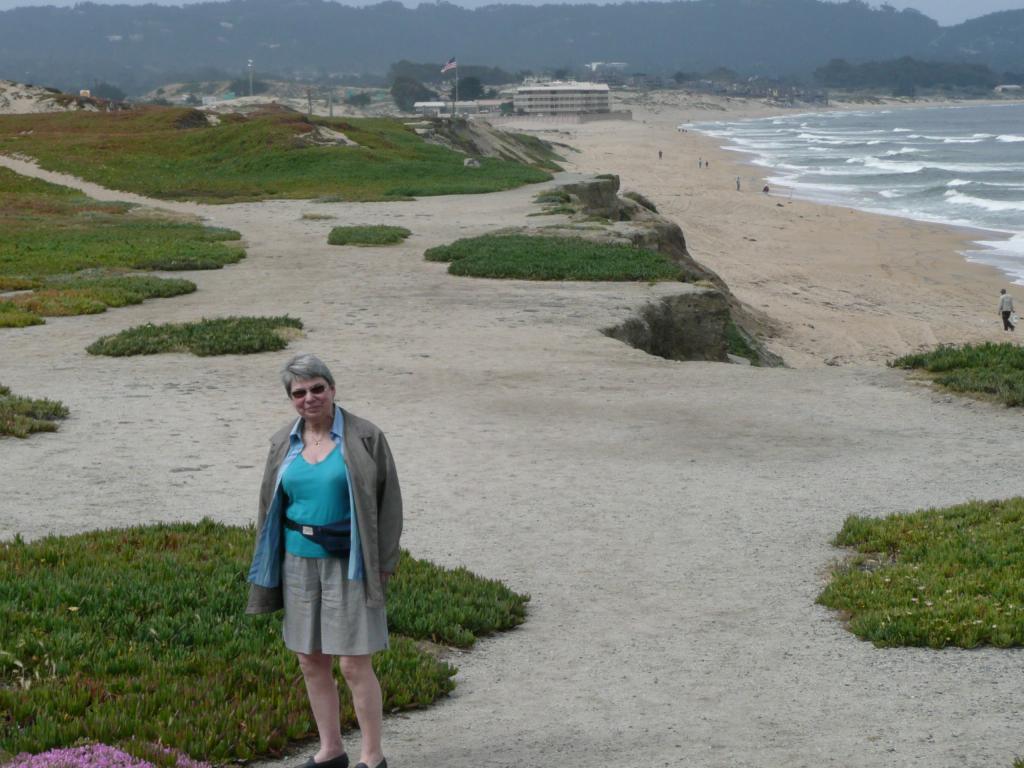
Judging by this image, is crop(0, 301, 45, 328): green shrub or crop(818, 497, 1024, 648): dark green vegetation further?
crop(0, 301, 45, 328): green shrub

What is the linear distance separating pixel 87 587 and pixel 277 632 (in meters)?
1.27

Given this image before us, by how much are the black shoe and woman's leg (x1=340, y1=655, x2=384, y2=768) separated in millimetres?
148

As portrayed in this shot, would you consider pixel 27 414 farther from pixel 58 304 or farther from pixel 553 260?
pixel 553 260

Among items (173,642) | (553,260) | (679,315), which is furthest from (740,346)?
(173,642)

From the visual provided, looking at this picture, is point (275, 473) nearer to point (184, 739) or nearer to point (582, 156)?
point (184, 739)

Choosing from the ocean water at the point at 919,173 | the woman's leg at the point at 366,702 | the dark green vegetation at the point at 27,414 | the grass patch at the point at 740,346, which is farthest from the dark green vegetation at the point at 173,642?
the ocean water at the point at 919,173

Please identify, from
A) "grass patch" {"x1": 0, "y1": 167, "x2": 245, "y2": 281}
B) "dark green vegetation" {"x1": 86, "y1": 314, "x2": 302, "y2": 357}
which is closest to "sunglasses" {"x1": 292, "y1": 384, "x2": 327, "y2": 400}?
"dark green vegetation" {"x1": 86, "y1": 314, "x2": 302, "y2": 357}

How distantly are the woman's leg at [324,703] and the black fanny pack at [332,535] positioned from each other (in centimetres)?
54

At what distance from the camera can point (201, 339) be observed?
61.8 ft

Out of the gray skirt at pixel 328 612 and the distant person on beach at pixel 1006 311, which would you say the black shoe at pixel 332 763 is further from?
the distant person on beach at pixel 1006 311

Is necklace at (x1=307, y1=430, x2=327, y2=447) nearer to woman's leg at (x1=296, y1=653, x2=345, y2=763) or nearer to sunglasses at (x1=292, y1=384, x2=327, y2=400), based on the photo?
sunglasses at (x1=292, y1=384, x2=327, y2=400)

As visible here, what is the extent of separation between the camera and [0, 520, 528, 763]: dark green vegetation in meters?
6.36

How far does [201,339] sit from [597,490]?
28.0ft

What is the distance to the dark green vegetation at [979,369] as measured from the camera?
15.7 m
